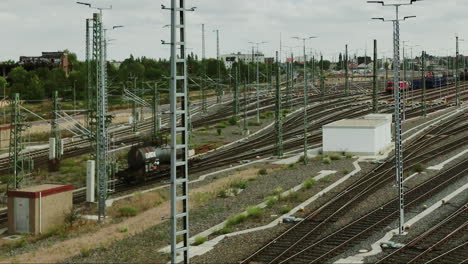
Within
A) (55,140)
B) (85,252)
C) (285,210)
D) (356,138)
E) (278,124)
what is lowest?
(85,252)

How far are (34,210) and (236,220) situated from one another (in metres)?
9.43

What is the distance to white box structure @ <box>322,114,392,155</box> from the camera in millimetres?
46781

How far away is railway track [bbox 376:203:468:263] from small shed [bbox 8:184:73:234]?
16107 millimetres

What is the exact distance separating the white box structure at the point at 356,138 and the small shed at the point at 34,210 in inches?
972

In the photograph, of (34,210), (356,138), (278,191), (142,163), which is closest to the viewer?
(34,210)

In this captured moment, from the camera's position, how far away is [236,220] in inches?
1050

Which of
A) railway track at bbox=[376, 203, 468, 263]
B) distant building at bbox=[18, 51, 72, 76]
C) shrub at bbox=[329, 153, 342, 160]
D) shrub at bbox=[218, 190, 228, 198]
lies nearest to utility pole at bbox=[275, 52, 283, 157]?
shrub at bbox=[329, 153, 342, 160]

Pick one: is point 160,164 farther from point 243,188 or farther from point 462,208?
point 462,208

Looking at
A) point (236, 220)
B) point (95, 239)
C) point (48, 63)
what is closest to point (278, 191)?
point (236, 220)

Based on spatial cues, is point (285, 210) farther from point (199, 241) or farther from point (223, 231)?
point (199, 241)

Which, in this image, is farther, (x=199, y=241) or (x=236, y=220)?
(x=236, y=220)

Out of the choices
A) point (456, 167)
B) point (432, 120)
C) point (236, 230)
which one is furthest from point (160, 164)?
point (432, 120)

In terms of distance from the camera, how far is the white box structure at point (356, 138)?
46781mm

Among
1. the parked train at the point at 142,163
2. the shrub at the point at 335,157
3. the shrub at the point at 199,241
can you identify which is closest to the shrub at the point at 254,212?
the shrub at the point at 199,241
